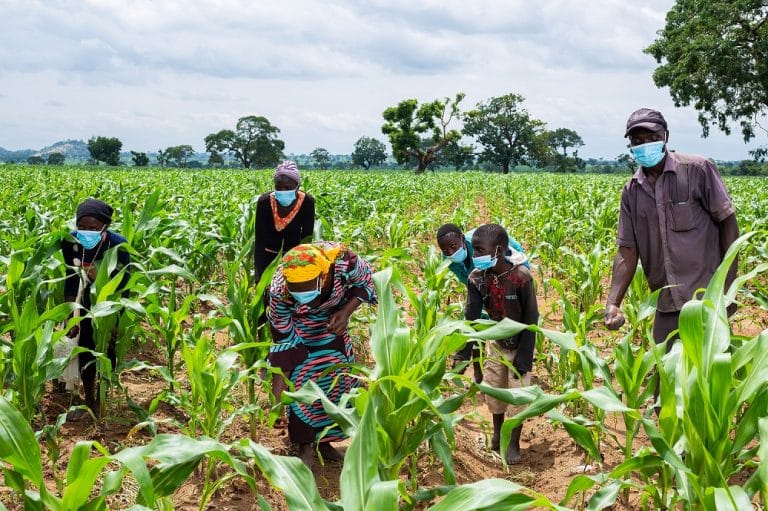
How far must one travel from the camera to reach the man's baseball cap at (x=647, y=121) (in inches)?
126

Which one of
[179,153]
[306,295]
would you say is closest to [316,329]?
[306,295]

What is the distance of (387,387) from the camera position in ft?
7.79

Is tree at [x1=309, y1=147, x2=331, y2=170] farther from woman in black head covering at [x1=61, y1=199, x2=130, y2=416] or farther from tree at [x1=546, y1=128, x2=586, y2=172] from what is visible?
woman in black head covering at [x1=61, y1=199, x2=130, y2=416]

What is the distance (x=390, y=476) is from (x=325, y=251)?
1.13 metres

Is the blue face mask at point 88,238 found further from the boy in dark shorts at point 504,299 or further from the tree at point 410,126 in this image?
the tree at point 410,126

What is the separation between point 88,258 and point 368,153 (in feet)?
321

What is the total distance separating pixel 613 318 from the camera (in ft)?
10.5

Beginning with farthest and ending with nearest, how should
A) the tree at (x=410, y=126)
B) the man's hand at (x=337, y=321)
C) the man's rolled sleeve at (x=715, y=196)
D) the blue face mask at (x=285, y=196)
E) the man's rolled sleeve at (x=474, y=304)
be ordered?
the tree at (x=410, y=126) → the blue face mask at (x=285, y=196) → the man's rolled sleeve at (x=474, y=304) → the man's hand at (x=337, y=321) → the man's rolled sleeve at (x=715, y=196)

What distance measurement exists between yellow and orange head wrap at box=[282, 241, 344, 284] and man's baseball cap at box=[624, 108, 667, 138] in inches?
61.0

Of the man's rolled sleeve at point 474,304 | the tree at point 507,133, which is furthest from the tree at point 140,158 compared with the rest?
the man's rolled sleeve at point 474,304

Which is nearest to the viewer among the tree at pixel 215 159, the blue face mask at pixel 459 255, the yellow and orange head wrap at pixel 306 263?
the yellow and orange head wrap at pixel 306 263

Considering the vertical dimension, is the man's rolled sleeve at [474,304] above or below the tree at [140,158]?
below

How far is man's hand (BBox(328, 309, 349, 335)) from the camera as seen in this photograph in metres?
3.26

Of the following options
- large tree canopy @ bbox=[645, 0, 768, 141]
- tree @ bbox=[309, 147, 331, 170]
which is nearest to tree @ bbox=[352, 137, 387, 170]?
tree @ bbox=[309, 147, 331, 170]
